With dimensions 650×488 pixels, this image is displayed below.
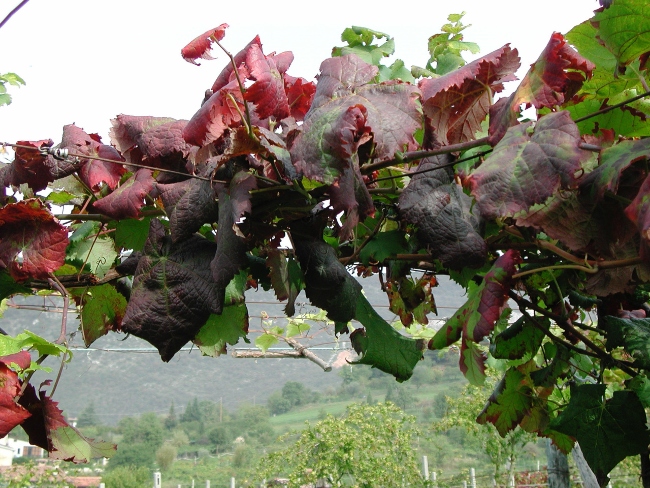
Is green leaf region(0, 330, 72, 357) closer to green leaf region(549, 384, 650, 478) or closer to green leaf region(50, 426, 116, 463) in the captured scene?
green leaf region(50, 426, 116, 463)

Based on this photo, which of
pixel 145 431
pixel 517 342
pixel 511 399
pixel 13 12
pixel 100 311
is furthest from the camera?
pixel 145 431

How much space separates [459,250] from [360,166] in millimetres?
159

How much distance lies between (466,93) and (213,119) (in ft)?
1.03

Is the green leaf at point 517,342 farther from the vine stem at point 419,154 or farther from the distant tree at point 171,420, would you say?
the distant tree at point 171,420

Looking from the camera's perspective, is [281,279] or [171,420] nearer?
[281,279]

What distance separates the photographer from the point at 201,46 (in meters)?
0.76

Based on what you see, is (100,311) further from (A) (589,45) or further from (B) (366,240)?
(A) (589,45)

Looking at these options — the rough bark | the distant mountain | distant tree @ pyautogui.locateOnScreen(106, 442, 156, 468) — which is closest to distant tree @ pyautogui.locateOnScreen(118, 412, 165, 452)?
distant tree @ pyautogui.locateOnScreen(106, 442, 156, 468)

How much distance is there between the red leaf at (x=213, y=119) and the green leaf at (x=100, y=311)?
0.57 metres

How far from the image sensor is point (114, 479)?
61.4 ft

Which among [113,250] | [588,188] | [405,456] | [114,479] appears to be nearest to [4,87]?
[113,250]

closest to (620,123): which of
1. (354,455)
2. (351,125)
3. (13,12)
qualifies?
(351,125)

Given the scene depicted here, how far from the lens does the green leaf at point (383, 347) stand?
0.93 m

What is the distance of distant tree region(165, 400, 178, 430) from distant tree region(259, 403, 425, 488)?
21809 millimetres
